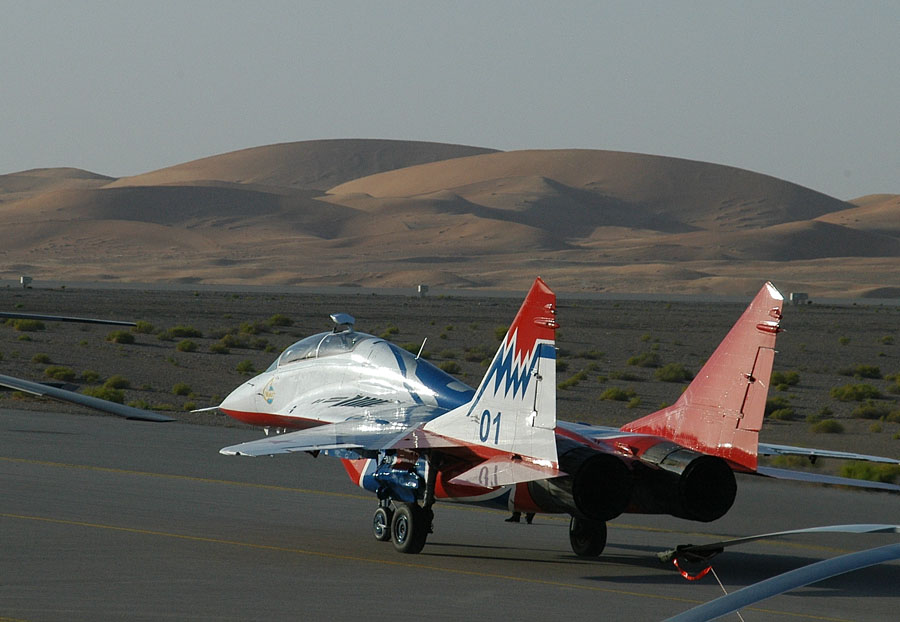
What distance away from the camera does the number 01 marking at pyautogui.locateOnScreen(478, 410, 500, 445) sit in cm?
1318

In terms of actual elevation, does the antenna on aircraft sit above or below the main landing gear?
above

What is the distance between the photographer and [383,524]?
1493 cm

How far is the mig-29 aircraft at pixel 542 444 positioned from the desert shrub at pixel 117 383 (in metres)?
25.0

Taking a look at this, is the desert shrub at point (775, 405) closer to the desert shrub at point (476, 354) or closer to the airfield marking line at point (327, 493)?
the desert shrub at point (476, 354)

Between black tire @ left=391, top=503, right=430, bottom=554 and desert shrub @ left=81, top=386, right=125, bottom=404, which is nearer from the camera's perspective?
black tire @ left=391, top=503, right=430, bottom=554

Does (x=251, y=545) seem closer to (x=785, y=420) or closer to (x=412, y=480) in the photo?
(x=412, y=480)

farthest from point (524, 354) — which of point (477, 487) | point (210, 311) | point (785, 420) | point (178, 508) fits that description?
point (210, 311)

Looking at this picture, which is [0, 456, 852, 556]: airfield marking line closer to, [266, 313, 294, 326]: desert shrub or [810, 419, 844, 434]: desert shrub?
[810, 419, 844, 434]: desert shrub

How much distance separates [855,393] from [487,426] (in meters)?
32.3

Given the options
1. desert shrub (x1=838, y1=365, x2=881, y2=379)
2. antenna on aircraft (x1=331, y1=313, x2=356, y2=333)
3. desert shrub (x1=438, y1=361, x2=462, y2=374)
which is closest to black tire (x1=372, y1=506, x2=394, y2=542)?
antenna on aircraft (x1=331, y1=313, x2=356, y2=333)

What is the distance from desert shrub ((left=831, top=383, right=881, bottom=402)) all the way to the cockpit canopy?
29.4 metres

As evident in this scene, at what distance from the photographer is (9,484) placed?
62.2 ft

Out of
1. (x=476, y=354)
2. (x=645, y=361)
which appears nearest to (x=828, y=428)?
(x=645, y=361)

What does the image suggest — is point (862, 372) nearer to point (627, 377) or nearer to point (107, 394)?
point (627, 377)
